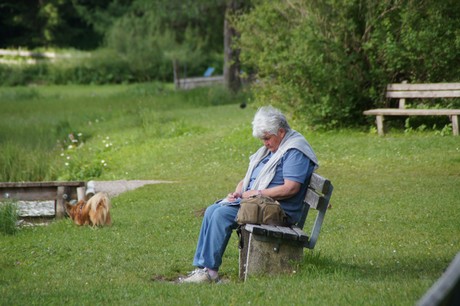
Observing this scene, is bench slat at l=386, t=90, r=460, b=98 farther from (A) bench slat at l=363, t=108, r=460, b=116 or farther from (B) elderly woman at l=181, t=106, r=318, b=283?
(B) elderly woman at l=181, t=106, r=318, b=283

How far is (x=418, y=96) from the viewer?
64.6 feet

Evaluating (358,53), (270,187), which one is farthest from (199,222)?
(358,53)

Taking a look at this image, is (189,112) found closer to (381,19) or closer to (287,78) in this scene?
(287,78)

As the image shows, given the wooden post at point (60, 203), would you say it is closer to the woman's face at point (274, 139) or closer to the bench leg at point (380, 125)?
the woman's face at point (274, 139)

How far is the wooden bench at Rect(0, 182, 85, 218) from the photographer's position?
12953 millimetres

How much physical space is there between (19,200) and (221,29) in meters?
33.9

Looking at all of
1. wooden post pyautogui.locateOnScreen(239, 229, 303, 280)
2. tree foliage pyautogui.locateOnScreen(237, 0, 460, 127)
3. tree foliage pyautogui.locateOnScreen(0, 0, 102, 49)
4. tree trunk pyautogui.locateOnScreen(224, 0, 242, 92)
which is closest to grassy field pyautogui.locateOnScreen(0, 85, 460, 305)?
wooden post pyautogui.locateOnScreen(239, 229, 303, 280)

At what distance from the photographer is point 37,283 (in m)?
8.14

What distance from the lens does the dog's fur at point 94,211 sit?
11.2 metres

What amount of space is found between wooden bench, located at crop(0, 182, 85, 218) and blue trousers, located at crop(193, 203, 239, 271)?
205 inches

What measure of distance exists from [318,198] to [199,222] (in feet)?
13.2

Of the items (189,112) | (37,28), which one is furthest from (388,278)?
(37,28)

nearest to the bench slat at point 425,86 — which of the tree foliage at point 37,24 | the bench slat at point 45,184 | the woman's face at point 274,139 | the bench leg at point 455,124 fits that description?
the bench leg at point 455,124

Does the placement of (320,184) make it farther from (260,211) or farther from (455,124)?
(455,124)
